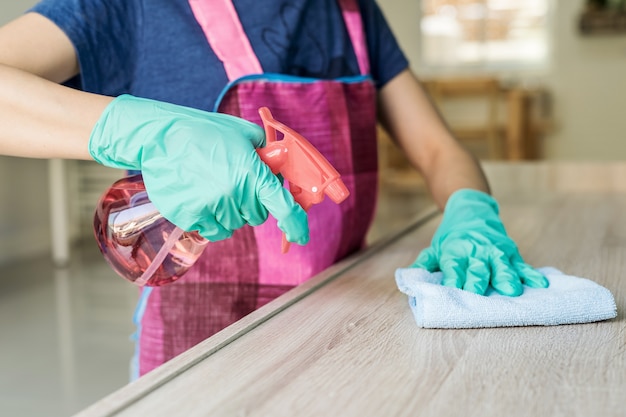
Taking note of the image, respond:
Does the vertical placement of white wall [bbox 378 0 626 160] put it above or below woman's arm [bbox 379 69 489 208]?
below

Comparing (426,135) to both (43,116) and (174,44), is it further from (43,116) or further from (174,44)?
(43,116)

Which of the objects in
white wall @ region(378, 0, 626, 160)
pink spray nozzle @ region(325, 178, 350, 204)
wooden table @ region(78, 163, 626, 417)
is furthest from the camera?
white wall @ region(378, 0, 626, 160)

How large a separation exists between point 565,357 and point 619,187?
1.43 m

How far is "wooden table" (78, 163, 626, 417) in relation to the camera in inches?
21.9

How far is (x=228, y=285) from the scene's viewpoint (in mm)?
1021

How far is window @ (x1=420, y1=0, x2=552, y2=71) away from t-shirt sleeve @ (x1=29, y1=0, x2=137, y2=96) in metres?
5.43

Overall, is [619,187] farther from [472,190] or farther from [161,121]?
[161,121]

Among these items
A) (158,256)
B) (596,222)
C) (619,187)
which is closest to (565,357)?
(158,256)

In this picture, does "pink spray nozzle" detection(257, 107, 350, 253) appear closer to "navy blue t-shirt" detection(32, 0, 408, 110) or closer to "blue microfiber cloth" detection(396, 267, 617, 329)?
"blue microfiber cloth" detection(396, 267, 617, 329)

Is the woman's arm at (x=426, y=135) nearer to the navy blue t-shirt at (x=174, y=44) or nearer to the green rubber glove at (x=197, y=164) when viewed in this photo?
the navy blue t-shirt at (x=174, y=44)

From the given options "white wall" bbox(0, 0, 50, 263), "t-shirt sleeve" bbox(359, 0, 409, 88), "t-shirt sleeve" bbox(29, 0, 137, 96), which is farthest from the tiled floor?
"t-shirt sleeve" bbox(29, 0, 137, 96)

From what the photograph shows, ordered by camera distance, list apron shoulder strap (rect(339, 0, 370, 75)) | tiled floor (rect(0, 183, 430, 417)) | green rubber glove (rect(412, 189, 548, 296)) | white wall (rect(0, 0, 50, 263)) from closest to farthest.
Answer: green rubber glove (rect(412, 189, 548, 296)), apron shoulder strap (rect(339, 0, 370, 75)), tiled floor (rect(0, 183, 430, 417)), white wall (rect(0, 0, 50, 263))

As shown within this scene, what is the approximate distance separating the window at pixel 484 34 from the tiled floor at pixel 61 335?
3.50 metres

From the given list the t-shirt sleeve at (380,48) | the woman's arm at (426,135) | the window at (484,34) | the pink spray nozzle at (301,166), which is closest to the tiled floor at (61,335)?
the woman's arm at (426,135)
